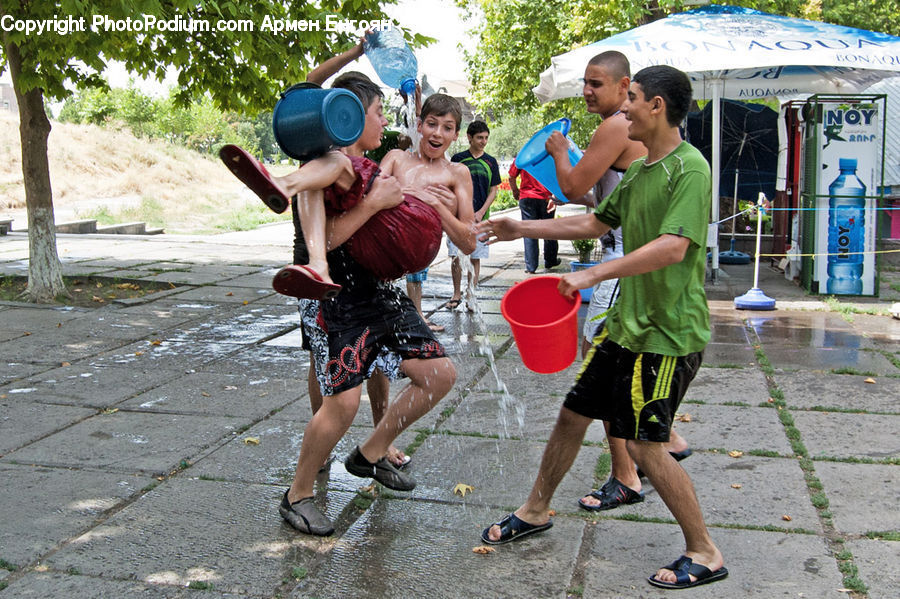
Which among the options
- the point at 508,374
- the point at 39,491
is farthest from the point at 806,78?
the point at 39,491

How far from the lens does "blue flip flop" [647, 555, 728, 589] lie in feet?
9.95

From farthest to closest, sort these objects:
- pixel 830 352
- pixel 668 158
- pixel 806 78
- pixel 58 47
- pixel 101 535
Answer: pixel 806 78 < pixel 58 47 < pixel 830 352 < pixel 101 535 < pixel 668 158

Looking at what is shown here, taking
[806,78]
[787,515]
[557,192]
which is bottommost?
[787,515]

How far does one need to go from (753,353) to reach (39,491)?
5162mm

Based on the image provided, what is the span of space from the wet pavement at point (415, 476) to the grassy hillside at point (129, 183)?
568 inches

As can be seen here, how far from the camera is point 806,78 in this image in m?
10.5

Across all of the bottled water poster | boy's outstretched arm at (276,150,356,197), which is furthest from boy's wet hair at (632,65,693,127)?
the bottled water poster

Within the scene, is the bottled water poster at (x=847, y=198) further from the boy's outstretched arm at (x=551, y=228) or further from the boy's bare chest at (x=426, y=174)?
the boy's outstretched arm at (x=551, y=228)

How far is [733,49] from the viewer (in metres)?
8.56

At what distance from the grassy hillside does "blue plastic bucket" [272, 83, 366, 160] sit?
56.2 ft

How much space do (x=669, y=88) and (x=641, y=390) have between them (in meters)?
1.08

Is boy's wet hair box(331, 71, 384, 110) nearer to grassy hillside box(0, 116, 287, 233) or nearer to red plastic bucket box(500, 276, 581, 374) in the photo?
red plastic bucket box(500, 276, 581, 374)

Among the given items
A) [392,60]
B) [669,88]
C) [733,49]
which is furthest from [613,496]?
[733,49]

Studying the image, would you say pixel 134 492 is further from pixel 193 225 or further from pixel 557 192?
pixel 193 225
